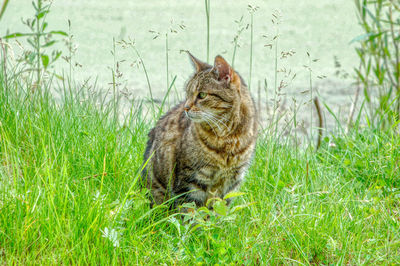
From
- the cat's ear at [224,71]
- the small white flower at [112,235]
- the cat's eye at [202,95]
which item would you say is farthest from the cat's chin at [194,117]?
the small white flower at [112,235]

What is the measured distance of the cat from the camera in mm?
2754

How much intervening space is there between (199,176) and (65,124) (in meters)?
0.85

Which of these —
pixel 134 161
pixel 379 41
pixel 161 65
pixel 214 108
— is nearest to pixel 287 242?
pixel 214 108

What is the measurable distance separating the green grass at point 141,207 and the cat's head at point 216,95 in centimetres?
35

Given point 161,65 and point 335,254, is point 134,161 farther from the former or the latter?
point 161,65

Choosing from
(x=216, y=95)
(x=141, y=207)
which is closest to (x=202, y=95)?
(x=216, y=95)

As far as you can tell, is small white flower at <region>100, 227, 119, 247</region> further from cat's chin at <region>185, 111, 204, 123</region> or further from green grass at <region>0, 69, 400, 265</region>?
cat's chin at <region>185, 111, 204, 123</region>

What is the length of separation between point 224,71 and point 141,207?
2.65 feet

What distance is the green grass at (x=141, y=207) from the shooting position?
7.21 feet

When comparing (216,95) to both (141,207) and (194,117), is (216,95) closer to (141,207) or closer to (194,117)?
(194,117)

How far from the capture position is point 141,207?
258cm

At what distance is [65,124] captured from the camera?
3.03 m

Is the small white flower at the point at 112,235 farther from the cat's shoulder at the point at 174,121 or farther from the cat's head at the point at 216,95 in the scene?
the cat's shoulder at the point at 174,121

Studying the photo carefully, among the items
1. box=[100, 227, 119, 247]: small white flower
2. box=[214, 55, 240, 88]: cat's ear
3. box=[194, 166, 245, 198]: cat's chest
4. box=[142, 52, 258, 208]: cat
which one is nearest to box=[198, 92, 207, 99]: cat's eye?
box=[142, 52, 258, 208]: cat
